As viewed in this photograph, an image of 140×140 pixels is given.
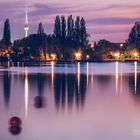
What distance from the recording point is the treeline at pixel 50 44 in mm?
120912

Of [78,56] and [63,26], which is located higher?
[63,26]

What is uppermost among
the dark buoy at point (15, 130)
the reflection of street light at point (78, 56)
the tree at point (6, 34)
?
the tree at point (6, 34)

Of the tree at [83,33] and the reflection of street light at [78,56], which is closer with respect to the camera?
the tree at [83,33]

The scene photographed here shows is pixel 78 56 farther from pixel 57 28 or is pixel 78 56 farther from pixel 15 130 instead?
pixel 15 130

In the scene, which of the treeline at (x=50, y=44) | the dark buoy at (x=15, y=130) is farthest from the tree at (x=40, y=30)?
the dark buoy at (x=15, y=130)

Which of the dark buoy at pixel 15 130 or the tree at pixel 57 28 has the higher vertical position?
the tree at pixel 57 28

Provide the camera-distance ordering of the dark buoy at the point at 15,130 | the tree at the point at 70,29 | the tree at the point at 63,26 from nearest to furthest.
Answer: the dark buoy at the point at 15,130 < the tree at the point at 63,26 < the tree at the point at 70,29

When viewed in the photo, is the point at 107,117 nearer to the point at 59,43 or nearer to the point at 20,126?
the point at 20,126

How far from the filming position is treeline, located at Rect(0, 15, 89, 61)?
397 ft

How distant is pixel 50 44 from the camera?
415 ft

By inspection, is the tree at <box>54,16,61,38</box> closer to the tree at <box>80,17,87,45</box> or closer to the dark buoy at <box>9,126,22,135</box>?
the tree at <box>80,17,87,45</box>

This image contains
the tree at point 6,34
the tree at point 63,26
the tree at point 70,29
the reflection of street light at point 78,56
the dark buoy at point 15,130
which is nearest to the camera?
the dark buoy at point 15,130

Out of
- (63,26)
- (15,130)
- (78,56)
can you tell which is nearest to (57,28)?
(63,26)

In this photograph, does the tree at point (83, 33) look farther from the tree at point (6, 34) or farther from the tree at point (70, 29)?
the tree at point (6, 34)
